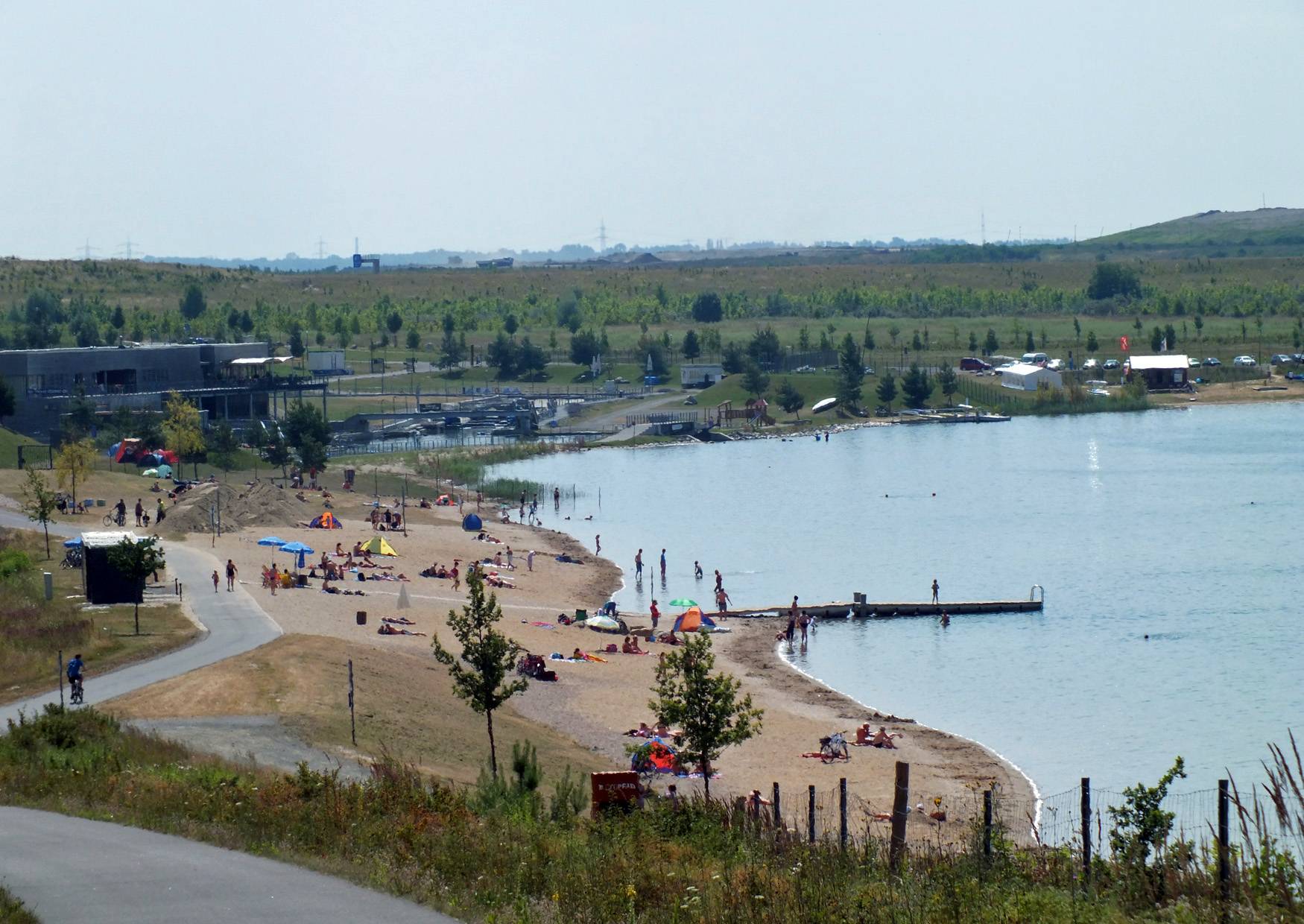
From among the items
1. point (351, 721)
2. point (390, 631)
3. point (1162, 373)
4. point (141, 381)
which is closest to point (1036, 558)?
point (390, 631)

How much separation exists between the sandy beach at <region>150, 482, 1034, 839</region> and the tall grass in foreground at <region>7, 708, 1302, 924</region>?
629cm

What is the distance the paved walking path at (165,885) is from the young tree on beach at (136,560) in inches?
680

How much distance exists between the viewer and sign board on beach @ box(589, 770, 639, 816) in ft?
57.2

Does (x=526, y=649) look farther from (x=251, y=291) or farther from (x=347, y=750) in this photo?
(x=251, y=291)

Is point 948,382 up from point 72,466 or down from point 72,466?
down

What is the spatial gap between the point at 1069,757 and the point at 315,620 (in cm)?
1565

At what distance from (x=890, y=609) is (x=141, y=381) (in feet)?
160

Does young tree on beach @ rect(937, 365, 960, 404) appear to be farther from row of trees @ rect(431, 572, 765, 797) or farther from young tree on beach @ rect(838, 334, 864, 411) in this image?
row of trees @ rect(431, 572, 765, 797)

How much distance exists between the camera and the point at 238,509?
49.4m

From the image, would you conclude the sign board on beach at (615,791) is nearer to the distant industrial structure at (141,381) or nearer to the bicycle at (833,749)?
the bicycle at (833,749)

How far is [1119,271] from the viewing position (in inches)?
6644

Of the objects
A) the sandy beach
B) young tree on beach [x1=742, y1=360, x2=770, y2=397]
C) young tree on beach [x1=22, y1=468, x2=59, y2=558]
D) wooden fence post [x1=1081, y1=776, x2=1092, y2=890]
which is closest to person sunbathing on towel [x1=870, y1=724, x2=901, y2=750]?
the sandy beach

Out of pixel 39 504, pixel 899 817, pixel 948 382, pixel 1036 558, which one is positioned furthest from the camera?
pixel 948 382

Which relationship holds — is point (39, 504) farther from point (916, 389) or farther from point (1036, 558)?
point (916, 389)
